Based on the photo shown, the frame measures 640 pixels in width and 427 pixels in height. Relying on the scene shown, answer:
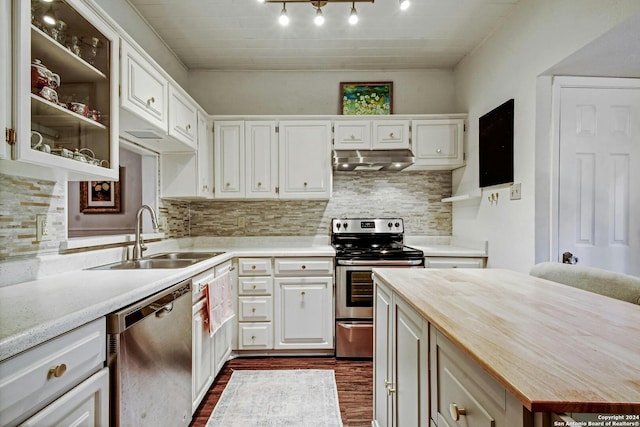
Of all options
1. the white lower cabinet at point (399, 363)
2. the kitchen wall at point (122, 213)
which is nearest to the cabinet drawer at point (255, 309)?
the kitchen wall at point (122, 213)

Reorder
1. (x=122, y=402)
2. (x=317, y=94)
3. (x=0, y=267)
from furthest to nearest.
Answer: (x=317, y=94)
(x=0, y=267)
(x=122, y=402)

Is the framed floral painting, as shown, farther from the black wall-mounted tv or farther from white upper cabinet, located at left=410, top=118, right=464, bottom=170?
the black wall-mounted tv

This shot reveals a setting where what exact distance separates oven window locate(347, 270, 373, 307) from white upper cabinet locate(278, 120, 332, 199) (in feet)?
2.84

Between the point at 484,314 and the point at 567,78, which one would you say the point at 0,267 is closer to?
the point at 484,314

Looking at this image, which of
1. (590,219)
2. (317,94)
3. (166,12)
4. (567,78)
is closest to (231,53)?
(166,12)

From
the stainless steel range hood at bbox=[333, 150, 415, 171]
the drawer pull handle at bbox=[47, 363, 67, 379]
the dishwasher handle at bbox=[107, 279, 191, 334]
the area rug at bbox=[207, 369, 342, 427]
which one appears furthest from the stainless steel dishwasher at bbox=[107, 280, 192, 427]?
the stainless steel range hood at bbox=[333, 150, 415, 171]

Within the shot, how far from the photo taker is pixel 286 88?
10.8 feet

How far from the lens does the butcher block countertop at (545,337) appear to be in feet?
1.71

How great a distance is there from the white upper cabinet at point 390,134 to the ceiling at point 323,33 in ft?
2.18

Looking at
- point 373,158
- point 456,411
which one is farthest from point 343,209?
point 456,411

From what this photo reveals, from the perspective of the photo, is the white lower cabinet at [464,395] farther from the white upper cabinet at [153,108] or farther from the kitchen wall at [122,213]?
the kitchen wall at [122,213]

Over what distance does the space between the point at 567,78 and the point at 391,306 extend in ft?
6.30

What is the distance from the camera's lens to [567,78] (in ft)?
6.52

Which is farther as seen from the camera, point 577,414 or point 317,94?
point 317,94
